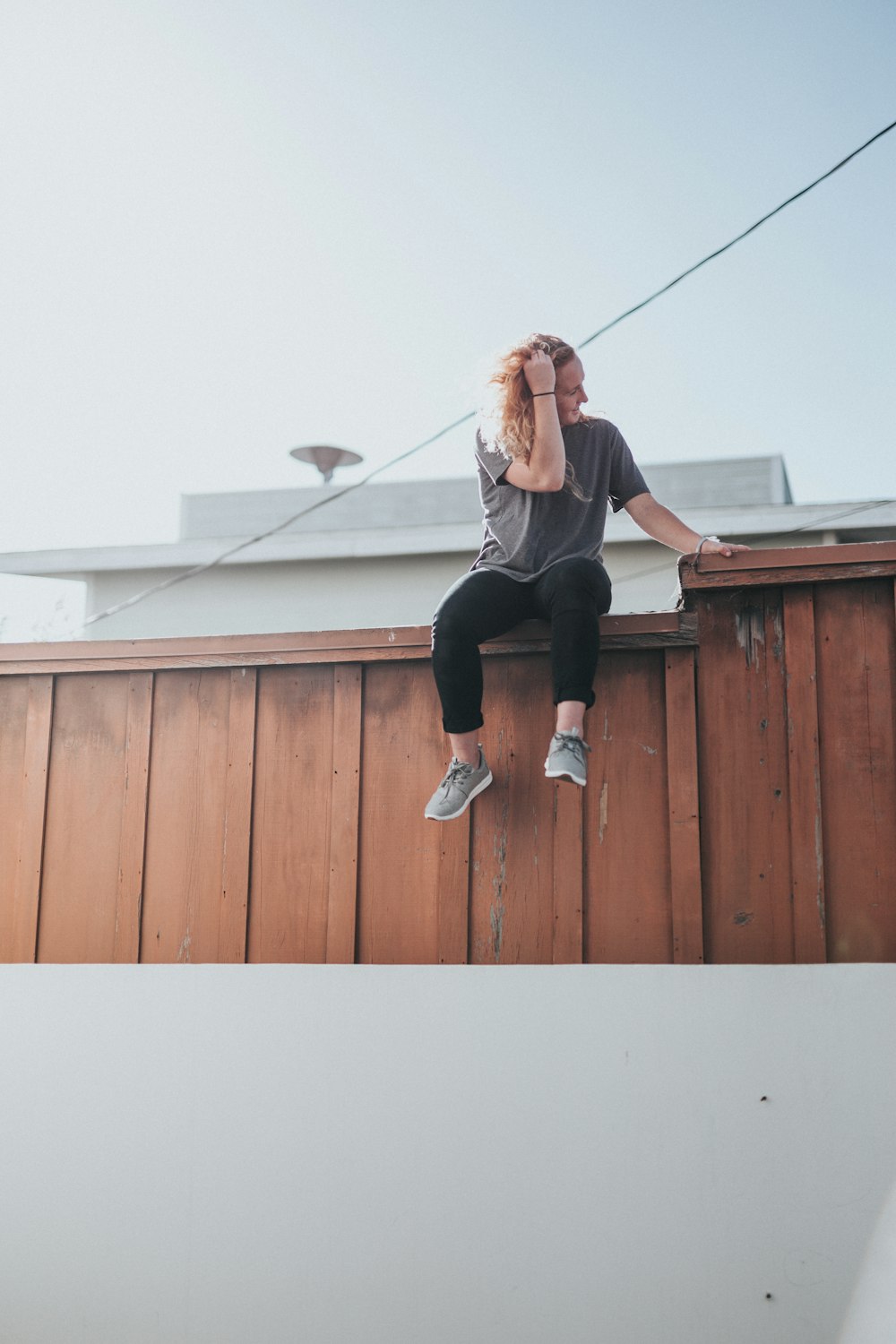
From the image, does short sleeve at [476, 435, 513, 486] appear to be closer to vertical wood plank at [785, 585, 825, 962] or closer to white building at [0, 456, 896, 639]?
vertical wood plank at [785, 585, 825, 962]

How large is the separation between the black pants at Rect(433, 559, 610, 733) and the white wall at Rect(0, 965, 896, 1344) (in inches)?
24.4

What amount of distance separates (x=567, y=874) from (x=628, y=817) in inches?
7.6

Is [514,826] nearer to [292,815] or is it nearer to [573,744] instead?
[573,744]

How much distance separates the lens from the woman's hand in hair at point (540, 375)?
2.72 m

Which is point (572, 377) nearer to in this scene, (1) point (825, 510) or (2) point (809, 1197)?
(2) point (809, 1197)

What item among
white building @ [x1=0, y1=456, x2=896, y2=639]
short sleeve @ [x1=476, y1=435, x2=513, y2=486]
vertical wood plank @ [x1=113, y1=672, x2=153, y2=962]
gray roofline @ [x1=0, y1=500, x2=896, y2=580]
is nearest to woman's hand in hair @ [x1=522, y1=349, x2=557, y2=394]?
short sleeve @ [x1=476, y1=435, x2=513, y2=486]

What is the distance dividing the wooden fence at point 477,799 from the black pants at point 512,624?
0.10 meters

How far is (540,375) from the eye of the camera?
8.93 ft

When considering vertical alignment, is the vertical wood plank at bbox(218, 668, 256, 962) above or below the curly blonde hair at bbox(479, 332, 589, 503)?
below

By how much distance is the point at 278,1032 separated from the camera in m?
2.72

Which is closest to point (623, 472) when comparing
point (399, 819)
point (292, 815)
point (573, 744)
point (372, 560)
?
point (573, 744)

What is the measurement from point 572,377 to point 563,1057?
1597mm

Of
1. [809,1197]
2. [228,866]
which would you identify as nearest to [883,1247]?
[809,1197]

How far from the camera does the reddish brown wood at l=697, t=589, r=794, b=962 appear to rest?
2557mm
